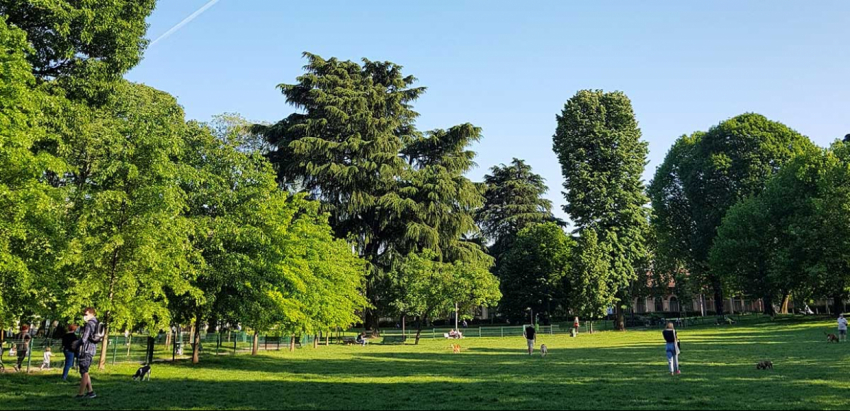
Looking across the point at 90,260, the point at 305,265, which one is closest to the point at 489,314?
the point at 305,265

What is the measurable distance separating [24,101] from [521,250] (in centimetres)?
5105

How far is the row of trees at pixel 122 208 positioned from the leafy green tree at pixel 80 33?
6cm

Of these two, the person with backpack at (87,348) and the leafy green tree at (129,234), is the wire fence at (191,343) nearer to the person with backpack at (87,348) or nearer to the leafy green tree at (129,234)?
the leafy green tree at (129,234)

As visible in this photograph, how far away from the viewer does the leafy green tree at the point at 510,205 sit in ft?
228

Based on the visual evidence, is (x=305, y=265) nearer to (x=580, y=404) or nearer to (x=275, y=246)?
(x=275, y=246)

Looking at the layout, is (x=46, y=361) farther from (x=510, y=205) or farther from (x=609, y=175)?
(x=510, y=205)

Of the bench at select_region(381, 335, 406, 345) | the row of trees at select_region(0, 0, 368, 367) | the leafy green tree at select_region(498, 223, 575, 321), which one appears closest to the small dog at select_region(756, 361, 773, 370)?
the row of trees at select_region(0, 0, 368, 367)

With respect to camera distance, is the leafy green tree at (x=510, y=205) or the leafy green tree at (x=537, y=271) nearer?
the leafy green tree at (x=537, y=271)

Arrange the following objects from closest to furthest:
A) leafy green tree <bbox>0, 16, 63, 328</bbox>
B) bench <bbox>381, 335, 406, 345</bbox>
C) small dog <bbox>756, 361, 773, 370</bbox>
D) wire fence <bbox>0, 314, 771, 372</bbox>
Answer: leafy green tree <bbox>0, 16, 63, 328</bbox>, small dog <bbox>756, 361, 773, 370</bbox>, wire fence <bbox>0, 314, 771, 372</bbox>, bench <bbox>381, 335, 406, 345</bbox>

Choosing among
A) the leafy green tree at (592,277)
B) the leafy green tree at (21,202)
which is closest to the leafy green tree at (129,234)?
the leafy green tree at (21,202)

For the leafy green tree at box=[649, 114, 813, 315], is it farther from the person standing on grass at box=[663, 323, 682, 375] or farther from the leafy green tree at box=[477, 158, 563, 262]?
the person standing on grass at box=[663, 323, 682, 375]

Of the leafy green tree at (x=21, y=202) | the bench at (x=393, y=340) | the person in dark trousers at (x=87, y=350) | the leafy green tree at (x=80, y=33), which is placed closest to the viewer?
the person in dark trousers at (x=87, y=350)

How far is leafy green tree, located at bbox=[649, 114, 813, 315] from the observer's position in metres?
59.4

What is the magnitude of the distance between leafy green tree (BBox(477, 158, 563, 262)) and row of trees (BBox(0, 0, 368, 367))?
1532 inches
